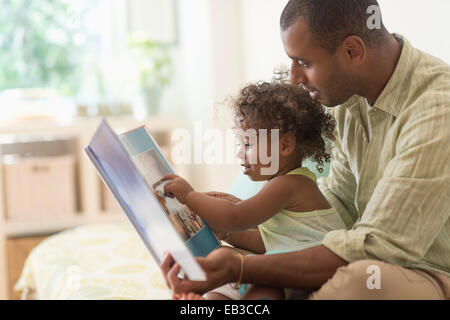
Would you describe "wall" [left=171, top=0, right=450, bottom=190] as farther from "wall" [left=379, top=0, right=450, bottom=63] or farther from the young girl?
the young girl

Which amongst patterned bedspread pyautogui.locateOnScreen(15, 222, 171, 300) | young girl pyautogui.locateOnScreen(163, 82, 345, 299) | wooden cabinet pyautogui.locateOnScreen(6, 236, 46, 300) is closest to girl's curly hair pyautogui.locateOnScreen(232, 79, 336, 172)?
young girl pyautogui.locateOnScreen(163, 82, 345, 299)

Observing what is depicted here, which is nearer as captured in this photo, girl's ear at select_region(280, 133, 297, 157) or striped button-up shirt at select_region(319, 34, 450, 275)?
striped button-up shirt at select_region(319, 34, 450, 275)

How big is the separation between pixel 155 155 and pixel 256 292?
0.33 meters

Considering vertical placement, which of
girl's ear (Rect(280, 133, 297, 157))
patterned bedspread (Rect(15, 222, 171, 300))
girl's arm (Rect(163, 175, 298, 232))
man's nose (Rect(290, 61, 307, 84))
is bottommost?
patterned bedspread (Rect(15, 222, 171, 300))

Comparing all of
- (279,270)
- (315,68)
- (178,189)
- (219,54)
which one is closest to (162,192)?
(178,189)

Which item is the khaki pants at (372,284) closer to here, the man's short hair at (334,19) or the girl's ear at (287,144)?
the girl's ear at (287,144)

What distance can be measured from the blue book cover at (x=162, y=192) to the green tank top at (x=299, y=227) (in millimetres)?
121

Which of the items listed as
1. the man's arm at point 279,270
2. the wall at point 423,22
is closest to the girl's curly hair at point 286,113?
the man's arm at point 279,270

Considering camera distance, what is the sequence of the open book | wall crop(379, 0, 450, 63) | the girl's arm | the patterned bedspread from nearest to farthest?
the open book, the girl's arm, wall crop(379, 0, 450, 63), the patterned bedspread

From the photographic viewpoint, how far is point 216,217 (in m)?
0.99

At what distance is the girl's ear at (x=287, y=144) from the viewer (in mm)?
1063

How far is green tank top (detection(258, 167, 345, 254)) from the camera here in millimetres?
1036

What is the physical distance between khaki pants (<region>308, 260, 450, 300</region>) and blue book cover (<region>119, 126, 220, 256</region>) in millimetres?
240
